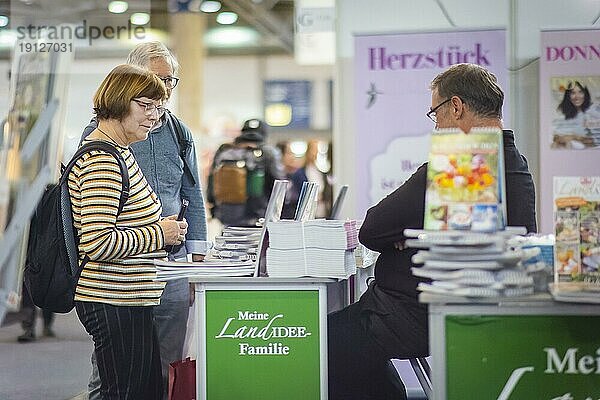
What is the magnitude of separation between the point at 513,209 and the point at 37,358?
2.85 m

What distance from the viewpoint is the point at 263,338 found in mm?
3463

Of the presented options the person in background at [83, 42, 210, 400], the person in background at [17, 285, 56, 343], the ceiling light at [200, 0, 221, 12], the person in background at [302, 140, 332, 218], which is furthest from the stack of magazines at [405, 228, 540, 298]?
the person in background at [302, 140, 332, 218]

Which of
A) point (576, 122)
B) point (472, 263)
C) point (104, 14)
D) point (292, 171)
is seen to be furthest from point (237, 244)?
point (292, 171)

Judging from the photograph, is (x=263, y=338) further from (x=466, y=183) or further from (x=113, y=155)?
(x=466, y=183)

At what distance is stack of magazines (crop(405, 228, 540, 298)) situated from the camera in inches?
110

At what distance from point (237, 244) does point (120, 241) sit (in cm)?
68

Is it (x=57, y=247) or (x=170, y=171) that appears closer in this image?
(x=57, y=247)

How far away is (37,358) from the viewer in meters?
5.28

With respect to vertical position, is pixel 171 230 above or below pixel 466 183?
below

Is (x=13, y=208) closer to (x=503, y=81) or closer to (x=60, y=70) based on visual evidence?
(x=60, y=70)

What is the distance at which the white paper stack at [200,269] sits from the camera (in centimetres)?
348

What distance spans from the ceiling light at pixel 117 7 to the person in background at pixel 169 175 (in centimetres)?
106

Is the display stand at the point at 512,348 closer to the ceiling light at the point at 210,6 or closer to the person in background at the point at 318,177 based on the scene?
the ceiling light at the point at 210,6

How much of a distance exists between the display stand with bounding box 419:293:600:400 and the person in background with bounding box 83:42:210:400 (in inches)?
54.5
